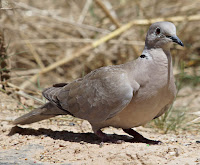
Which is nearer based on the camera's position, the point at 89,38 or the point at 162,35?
the point at 162,35

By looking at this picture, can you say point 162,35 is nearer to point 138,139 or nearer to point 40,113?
point 138,139

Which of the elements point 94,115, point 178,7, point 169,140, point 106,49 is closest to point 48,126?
point 94,115

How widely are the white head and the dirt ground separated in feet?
2.92

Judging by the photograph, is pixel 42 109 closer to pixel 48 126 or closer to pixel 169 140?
pixel 48 126

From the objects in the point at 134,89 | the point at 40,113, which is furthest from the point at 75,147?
the point at 134,89

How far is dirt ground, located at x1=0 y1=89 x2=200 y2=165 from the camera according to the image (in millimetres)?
2695

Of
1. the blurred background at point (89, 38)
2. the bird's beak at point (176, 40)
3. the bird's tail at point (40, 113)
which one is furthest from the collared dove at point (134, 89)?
the blurred background at point (89, 38)

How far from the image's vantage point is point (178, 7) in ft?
22.4

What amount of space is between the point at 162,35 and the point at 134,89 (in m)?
0.53

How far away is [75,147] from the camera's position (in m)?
Result: 3.08

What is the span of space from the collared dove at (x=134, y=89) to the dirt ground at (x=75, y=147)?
0.86ft

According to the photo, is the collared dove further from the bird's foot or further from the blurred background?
the blurred background

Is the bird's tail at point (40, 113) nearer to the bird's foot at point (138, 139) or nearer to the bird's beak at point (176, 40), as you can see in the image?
the bird's foot at point (138, 139)

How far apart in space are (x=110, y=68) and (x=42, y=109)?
841mm
